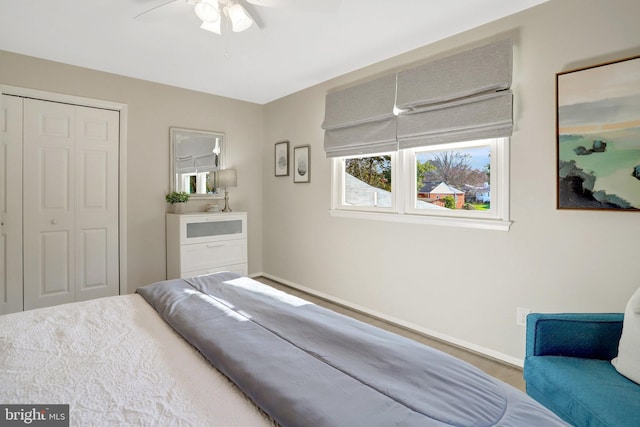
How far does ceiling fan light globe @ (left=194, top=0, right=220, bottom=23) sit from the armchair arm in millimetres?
2311

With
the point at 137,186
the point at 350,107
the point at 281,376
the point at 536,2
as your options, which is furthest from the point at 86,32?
the point at 536,2

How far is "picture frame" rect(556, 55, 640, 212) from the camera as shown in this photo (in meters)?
1.79

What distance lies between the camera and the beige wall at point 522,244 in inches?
75.6

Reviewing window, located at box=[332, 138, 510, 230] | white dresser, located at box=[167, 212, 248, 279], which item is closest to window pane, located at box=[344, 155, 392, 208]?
window, located at box=[332, 138, 510, 230]

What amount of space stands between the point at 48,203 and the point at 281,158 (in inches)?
94.7

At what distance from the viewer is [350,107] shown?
3299mm

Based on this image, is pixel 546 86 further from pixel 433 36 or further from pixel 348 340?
pixel 348 340

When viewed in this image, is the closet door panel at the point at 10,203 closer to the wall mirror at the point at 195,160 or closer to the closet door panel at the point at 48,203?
the closet door panel at the point at 48,203

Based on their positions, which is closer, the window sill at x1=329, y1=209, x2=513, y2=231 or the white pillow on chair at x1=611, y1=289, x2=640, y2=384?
the white pillow on chair at x1=611, y1=289, x2=640, y2=384

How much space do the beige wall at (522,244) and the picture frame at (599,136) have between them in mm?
75

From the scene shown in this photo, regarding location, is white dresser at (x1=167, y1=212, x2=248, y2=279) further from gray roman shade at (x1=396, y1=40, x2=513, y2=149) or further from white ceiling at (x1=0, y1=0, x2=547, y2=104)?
gray roman shade at (x1=396, y1=40, x2=513, y2=149)

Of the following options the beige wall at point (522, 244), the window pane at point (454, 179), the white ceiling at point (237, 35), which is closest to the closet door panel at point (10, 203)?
the white ceiling at point (237, 35)

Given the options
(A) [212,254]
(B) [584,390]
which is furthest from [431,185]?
(A) [212,254]

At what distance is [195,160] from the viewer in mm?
4000
